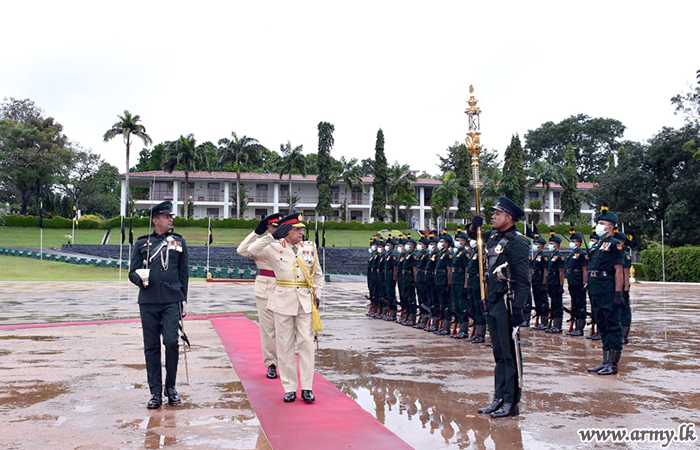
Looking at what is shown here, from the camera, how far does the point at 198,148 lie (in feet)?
203

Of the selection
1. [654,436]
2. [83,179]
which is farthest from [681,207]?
[83,179]

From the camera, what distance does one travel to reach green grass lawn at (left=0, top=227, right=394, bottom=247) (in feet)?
167

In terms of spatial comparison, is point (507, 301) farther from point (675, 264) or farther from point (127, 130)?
point (127, 130)

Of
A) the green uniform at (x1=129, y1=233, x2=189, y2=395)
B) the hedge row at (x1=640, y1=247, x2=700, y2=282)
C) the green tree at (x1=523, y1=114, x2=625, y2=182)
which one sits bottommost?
the hedge row at (x1=640, y1=247, x2=700, y2=282)

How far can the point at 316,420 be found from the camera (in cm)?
553

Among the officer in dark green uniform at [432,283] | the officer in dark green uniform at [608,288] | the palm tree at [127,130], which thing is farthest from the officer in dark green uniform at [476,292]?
the palm tree at [127,130]

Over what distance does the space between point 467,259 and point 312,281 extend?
17.3ft

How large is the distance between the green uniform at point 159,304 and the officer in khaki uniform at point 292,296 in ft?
3.01

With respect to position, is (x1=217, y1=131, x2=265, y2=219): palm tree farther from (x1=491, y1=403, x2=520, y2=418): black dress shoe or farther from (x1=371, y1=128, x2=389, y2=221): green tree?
(x1=491, y1=403, x2=520, y2=418): black dress shoe

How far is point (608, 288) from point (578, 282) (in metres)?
3.81

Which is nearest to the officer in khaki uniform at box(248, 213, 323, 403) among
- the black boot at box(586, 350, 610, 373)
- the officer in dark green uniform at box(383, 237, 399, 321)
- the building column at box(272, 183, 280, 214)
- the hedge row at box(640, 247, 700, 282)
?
the black boot at box(586, 350, 610, 373)

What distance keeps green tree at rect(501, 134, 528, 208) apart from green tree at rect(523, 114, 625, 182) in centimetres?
2316

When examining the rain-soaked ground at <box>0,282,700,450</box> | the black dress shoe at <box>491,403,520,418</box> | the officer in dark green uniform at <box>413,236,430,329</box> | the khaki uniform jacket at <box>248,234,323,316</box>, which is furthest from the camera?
the officer in dark green uniform at <box>413,236,430,329</box>

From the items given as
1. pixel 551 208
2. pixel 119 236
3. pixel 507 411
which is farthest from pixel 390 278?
pixel 551 208
